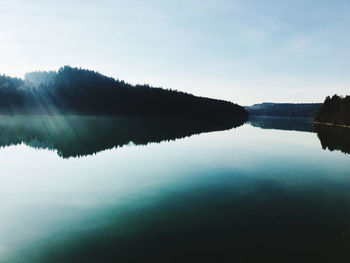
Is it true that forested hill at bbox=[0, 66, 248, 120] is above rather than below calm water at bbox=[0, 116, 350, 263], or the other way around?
above

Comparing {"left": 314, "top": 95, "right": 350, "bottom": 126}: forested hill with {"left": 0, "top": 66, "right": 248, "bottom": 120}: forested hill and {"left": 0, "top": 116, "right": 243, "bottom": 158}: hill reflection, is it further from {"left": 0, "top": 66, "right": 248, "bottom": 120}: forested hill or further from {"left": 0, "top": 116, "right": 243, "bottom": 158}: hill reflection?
{"left": 0, "top": 66, "right": 248, "bottom": 120}: forested hill

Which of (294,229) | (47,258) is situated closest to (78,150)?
(47,258)

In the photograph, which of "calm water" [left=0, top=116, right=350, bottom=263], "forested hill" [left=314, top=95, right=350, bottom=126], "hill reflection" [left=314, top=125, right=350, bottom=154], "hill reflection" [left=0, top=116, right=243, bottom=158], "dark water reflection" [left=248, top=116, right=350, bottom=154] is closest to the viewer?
"calm water" [left=0, top=116, right=350, bottom=263]

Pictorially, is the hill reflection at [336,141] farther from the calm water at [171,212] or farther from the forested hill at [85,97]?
the forested hill at [85,97]

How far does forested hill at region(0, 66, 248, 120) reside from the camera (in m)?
127

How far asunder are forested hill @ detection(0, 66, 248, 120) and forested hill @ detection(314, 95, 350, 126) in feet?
253

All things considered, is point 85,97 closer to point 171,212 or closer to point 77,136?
point 77,136

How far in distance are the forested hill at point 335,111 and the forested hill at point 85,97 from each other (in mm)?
77055

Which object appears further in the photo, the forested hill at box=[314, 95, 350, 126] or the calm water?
the forested hill at box=[314, 95, 350, 126]

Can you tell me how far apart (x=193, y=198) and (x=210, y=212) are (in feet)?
8.14

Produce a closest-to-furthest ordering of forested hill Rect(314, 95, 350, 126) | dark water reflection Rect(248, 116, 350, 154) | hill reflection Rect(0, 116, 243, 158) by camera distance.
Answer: hill reflection Rect(0, 116, 243, 158), dark water reflection Rect(248, 116, 350, 154), forested hill Rect(314, 95, 350, 126)

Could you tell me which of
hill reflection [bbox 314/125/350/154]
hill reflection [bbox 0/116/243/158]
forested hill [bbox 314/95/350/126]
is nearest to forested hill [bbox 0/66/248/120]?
hill reflection [bbox 0/116/243/158]

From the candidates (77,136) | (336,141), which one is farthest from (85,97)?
(336,141)

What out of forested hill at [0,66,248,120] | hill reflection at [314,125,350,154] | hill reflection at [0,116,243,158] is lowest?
hill reflection at [314,125,350,154]
